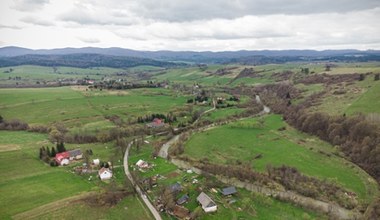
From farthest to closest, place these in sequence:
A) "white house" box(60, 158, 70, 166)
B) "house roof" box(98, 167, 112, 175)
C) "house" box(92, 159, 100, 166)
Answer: "white house" box(60, 158, 70, 166)
"house" box(92, 159, 100, 166)
"house roof" box(98, 167, 112, 175)

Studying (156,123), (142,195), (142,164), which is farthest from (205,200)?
(156,123)

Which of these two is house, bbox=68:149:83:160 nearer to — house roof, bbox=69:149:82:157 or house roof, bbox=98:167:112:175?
house roof, bbox=69:149:82:157

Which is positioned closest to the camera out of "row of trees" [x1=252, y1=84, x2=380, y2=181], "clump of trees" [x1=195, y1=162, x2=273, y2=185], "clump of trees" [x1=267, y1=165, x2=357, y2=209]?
"clump of trees" [x1=267, y1=165, x2=357, y2=209]

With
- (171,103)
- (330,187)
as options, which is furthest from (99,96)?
(330,187)

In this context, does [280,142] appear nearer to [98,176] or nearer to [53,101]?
[98,176]

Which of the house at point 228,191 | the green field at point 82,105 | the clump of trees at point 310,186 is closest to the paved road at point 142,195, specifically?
the house at point 228,191

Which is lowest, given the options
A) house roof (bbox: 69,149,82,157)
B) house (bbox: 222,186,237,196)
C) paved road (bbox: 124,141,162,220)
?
paved road (bbox: 124,141,162,220)

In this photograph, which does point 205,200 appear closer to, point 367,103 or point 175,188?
point 175,188

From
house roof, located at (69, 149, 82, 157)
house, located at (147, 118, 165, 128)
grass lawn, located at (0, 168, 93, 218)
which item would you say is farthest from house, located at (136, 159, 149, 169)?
house, located at (147, 118, 165, 128)
